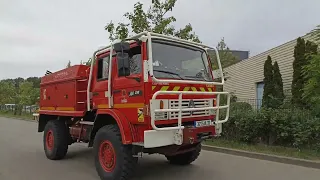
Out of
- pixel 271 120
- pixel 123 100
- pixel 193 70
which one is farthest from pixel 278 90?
pixel 123 100

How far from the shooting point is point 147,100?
5484mm

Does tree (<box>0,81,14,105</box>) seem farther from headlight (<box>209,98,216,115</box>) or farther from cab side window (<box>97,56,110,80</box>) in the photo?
headlight (<box>209,98,216,115</box>)

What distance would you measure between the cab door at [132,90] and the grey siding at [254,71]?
10800 millimetres

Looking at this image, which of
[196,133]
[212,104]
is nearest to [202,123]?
[196,133]

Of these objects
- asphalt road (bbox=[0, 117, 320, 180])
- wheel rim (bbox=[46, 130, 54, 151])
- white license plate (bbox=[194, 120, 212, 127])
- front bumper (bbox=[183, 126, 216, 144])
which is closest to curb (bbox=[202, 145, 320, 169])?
asphalt road (bbox=[0, 117, 320, 180])

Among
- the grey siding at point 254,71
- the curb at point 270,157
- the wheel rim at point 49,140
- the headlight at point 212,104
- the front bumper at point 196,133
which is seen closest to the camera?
the front bumper at point 196,133

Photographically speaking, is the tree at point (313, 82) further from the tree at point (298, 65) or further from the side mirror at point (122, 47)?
the side mirror at point (122, 47)

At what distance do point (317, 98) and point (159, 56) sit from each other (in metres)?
4.93

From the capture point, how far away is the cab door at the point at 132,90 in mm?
5645

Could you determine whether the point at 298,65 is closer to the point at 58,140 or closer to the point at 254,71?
the point at 254,71

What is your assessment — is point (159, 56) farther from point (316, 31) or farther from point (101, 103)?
point (316, 31)

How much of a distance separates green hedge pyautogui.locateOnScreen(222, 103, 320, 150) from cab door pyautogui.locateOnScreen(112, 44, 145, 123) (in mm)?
4958

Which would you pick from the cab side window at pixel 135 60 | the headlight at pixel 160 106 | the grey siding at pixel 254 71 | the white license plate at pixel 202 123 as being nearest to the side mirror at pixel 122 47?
the cab side window at pixel 135 60

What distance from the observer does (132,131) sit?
5734 mm
